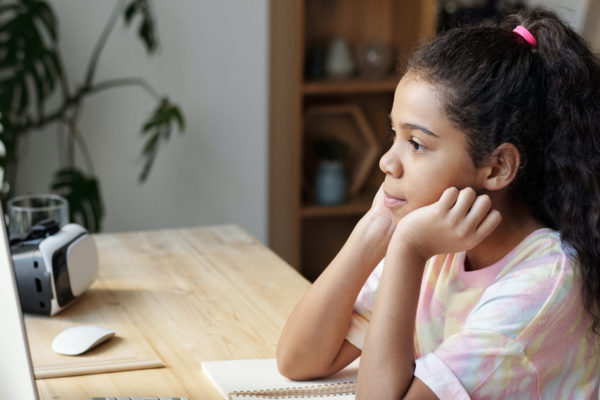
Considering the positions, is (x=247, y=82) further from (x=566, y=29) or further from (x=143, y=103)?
(x=566, y=29)

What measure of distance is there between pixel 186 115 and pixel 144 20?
0.47m

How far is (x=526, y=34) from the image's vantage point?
3.67 ft

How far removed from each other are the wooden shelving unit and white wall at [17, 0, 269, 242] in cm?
6

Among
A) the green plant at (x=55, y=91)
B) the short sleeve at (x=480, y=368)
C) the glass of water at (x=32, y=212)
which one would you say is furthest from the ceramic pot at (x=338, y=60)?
the short sleeve at (x=480, y=368)

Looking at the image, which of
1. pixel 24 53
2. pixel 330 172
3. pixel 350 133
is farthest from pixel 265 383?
pixel 350 133

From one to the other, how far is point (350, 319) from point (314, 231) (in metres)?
2.53

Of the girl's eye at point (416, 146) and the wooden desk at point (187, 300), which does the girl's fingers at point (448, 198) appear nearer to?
the girl's eye at point (416, 146)

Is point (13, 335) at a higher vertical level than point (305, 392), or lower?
higher

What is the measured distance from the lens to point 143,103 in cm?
329

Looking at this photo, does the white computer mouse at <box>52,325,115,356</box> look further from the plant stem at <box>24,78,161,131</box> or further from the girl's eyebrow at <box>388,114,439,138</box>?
the plant stem at <box>24,78,161,131</box>

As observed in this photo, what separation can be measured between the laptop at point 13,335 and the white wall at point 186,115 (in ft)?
8.29

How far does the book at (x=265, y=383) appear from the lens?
1.21 metres

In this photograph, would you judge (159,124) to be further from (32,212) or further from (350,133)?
(32,212)

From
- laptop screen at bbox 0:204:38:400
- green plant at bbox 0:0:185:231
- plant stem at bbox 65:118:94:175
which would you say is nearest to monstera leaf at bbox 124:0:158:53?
green plant at bbox 0:0:185:231
